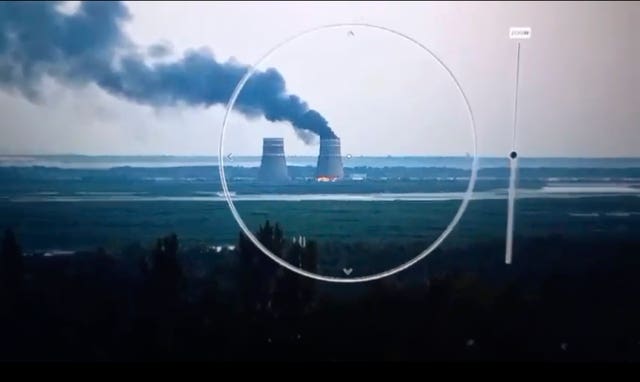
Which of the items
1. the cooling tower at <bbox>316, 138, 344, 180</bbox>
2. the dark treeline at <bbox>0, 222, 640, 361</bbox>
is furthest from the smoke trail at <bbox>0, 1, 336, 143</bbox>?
the dark treeline at <bbox>0, 222, 640, 361</bbox>

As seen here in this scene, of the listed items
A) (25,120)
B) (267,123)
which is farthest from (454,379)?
(25,120)

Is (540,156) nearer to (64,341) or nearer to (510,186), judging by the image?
(510,186)

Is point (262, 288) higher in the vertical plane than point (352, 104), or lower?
lower

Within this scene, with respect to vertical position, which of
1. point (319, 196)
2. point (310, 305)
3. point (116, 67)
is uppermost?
point (116, 67)

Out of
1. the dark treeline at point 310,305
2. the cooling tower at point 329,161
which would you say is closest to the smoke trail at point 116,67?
the cooling tower at point 329,161

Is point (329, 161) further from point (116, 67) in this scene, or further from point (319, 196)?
point (116, 67)

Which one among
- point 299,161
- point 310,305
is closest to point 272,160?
point 299,161

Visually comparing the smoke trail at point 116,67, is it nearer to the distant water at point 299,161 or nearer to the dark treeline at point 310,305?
the distant water at point 299,161
